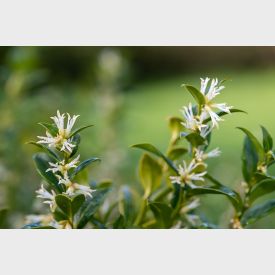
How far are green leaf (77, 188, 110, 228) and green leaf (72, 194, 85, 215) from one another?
28 mm

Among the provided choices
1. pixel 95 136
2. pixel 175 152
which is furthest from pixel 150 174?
pixel 95 136

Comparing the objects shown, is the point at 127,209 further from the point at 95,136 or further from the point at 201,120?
the point at 95,136

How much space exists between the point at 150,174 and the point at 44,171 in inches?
8.9

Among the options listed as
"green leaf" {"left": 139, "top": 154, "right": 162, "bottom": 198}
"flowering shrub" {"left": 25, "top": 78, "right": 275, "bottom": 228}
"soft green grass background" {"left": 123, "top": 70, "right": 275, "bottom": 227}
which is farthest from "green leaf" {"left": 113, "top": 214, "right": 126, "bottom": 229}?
"soft green grass background" {"left": 123, "top": 70, "right": 275, "bottom": 227}

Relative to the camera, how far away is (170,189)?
1.09m

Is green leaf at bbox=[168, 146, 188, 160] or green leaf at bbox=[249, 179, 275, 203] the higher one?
green leaf at bbox=[168, 146, 188, 160]

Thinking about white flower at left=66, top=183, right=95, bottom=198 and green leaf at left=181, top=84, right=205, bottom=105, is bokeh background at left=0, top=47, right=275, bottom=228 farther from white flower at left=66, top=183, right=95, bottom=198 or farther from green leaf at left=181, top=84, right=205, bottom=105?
white flower at left=66, top=183, right=95, bottom=198

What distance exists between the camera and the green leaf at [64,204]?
91 centimetres

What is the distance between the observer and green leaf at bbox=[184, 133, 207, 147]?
0.94 metres

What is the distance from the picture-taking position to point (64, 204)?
0.93 metres

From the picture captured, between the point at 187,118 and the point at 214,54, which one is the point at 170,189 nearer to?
the point at 187,118

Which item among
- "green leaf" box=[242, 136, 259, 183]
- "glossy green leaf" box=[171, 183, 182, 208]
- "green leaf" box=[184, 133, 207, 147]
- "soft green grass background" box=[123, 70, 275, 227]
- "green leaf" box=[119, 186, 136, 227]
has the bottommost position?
"green leaf" box=[119, 186, 136, 227]

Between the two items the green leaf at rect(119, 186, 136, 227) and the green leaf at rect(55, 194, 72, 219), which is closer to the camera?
the green leaf at rect(55, 194, 72, 219)

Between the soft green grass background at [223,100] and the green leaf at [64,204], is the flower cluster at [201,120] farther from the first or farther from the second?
the soft green grass background at [223,100]
